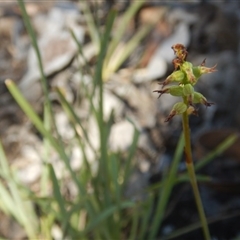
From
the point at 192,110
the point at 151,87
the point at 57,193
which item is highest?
the point at 192,110

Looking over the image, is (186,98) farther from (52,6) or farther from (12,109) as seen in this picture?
(52,6)

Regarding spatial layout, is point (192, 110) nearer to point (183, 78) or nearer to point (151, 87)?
point (183, 78)

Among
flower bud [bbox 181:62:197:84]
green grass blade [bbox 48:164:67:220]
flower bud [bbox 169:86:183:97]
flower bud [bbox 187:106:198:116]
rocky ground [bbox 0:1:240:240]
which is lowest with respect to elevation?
rocky ground [bbox 0:1:240:240]

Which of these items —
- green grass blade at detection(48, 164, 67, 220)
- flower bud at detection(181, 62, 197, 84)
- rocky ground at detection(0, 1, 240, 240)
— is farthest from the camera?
rocky ground at detection(0, 1, 240, 240)

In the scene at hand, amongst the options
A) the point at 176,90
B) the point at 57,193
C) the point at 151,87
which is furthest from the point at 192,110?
the point at 151,87

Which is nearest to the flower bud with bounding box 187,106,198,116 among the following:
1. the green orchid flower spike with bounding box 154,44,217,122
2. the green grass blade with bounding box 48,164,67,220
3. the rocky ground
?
the green orchid flower spike with bounding box 154,44,217,122

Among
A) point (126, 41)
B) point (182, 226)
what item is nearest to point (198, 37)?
point (126, 41)

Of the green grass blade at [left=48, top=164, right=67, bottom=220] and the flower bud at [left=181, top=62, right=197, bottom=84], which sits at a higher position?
the flower bud at [left=181, top=62, right=197, bottom=84]

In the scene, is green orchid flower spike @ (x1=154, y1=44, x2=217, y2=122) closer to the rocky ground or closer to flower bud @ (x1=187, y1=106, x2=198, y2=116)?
flower bud @ (x1=187, y1=106, x2=198, y2=116)

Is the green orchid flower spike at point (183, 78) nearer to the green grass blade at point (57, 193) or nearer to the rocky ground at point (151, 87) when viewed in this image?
the green grass blade at point (57, 193)
